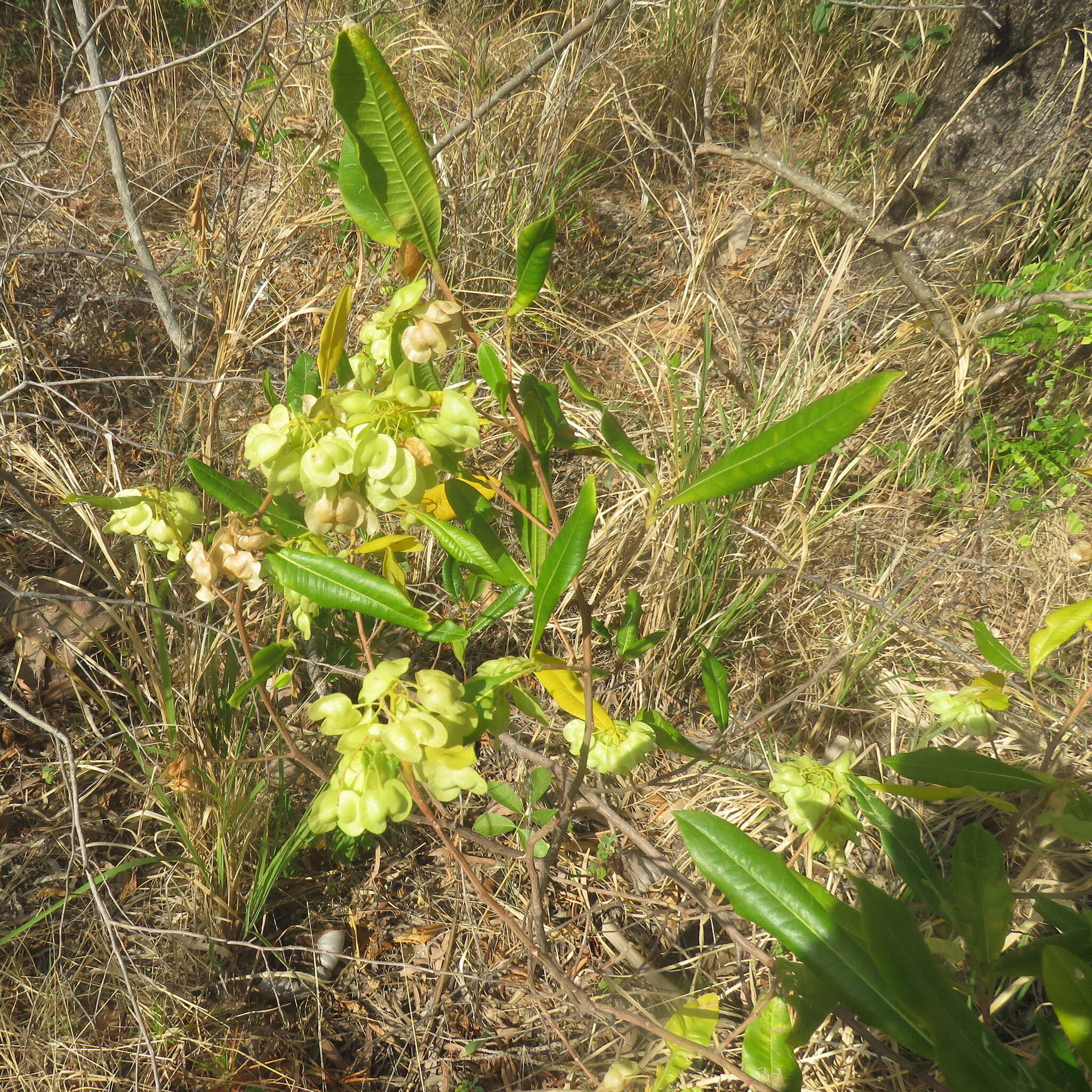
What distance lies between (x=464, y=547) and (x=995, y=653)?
66 centimetres

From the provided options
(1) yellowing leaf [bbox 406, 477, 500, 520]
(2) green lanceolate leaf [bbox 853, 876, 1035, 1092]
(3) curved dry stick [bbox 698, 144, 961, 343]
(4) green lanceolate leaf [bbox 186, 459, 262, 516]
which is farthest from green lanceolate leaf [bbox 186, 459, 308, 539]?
(3) curved dry stick [bbox 698, 144, 961, 343]

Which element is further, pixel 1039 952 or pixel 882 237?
pixel 882 237

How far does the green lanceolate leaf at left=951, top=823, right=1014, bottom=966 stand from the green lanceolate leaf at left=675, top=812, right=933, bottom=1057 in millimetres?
196

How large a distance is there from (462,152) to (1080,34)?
1.54m

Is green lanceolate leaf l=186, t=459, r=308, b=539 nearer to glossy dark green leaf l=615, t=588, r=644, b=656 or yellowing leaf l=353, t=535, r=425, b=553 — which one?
yellowing leaf l=353, t=535, r=425, b=553

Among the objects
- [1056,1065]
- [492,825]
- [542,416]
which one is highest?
[542,416]

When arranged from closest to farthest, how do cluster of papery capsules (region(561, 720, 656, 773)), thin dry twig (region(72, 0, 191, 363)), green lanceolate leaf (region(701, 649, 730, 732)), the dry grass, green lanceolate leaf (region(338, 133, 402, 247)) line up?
green lanceolate leaf (region(338, 133, 402, 247)) → cluster of papery capsules (region(561, 720, 656, 773)) → green lanceolate leaf (region(701, 649, 730, 732)) → the dry grass → thin dry twig (region(72, 0, 191, 363))

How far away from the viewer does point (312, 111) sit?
2.30m

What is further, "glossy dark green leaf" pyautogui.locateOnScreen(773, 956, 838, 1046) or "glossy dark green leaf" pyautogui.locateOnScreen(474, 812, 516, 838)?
"glossy dark green leaf" pyautogui.locateOnScreen(474, 812, 516, 838)

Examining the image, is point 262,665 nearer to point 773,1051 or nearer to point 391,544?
point 391,544

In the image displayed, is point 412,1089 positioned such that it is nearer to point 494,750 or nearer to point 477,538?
point 494,750

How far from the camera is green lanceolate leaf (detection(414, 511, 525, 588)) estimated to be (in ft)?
2.27

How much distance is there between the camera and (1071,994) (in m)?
0.53

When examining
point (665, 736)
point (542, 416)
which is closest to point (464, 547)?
point (542, 416)
